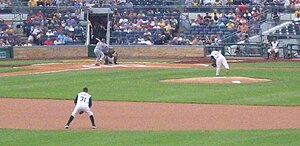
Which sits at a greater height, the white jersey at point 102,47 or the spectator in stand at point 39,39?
the white jersey at point 102,47

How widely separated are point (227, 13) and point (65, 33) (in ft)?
36.6

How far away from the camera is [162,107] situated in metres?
29.1

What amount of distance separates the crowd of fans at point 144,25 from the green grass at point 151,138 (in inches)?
1390

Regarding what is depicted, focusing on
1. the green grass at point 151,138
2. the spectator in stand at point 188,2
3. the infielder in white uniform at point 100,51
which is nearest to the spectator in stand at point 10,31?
the spectator in stand at point 188,2

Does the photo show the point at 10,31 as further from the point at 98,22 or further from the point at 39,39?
the point at 98,22

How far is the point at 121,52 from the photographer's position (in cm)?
5894

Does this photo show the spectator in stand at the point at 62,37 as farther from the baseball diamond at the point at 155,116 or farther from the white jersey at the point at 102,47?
the baseball diamond at the point at 155,116

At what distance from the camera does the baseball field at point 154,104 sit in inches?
860

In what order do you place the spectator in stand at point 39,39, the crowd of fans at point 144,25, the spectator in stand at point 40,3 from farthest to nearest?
the spectator in stand at point 40,3, the spectator in stand at point 39,39, the crowd of fans at point 144,25

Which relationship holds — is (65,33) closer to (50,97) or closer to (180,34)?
(180,34)

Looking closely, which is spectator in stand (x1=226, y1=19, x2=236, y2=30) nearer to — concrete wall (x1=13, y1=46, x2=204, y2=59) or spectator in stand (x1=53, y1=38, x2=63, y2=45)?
concrete wall (x1=13, y1=46, x2=204, y2=59)

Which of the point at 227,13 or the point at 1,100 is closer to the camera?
the point at 1,100

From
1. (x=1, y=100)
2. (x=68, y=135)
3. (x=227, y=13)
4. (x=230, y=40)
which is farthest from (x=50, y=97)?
(x=227, y=13)

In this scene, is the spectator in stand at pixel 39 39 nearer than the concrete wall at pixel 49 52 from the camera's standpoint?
No
